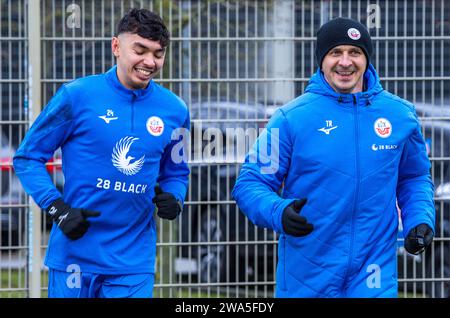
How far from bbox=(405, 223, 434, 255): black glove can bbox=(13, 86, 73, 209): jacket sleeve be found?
1769 mm

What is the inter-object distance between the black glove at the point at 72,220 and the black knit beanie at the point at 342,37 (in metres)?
1.41

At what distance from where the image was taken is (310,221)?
18.1 feet

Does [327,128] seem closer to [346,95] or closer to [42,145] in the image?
[346,95]

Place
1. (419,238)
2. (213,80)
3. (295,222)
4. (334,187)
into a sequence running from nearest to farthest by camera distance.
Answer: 1. (295,222)
2. (334,187)
3. (419,238)
4. (213,80)

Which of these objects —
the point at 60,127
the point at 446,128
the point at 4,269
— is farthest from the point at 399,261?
the point at 60,127

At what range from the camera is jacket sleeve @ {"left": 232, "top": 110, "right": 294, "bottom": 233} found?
5531 millimetres

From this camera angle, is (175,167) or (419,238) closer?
(419,238)

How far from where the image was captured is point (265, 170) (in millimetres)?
5613

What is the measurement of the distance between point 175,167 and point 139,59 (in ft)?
2.17

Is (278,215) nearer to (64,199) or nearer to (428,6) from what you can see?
(64,199)

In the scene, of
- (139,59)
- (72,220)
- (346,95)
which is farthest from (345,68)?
(72,220)

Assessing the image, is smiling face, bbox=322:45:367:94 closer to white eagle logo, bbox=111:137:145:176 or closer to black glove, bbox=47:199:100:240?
white eagle logo, bbox=111:137:145:176

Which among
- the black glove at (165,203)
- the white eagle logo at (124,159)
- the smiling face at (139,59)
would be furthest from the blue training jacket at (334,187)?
the smiling face at (139,59)

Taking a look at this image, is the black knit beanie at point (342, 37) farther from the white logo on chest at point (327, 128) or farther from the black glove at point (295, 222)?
the black glove at point (295, 222)
